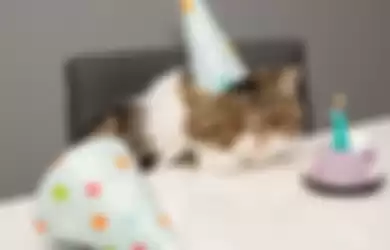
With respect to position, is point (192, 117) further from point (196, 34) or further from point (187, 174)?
point (196, 34)

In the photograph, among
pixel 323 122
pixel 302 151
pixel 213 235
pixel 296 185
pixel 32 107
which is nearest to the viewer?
pixel 213 235

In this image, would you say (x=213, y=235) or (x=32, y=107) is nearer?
(x=213, y=235)

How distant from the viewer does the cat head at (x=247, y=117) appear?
142 centimetres

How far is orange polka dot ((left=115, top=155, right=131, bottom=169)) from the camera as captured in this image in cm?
107

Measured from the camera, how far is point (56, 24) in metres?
1.72

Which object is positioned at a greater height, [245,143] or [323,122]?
[323,122]

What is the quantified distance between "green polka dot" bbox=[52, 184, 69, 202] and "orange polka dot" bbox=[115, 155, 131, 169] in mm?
80

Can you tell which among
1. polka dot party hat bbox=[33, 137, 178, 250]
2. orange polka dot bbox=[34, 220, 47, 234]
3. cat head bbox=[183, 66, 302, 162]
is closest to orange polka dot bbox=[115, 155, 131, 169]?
polka dot party hat bbox=[33, 137, 178, 250]

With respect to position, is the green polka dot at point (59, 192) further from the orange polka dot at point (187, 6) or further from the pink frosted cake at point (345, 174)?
the orange polka dot at point (187, 6)

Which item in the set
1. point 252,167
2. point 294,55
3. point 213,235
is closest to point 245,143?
point 252,167

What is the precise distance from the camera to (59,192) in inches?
40.4

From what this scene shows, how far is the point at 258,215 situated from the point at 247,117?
24 centimetres

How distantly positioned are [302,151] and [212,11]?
1.64 feet

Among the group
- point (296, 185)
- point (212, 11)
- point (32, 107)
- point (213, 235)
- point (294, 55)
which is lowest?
point (213, 235)
